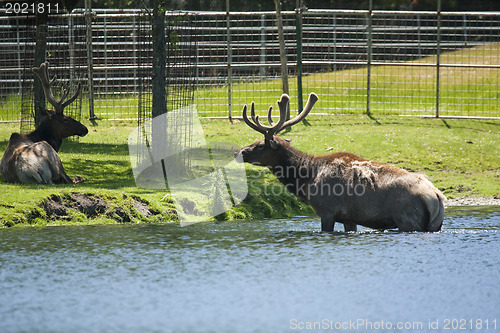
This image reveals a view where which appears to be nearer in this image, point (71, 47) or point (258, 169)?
Result: point (258, 169)

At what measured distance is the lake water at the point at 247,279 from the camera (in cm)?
743

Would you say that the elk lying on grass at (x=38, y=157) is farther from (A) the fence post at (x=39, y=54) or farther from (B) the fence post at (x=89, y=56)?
(B) the fence post at (x=89, y=56)

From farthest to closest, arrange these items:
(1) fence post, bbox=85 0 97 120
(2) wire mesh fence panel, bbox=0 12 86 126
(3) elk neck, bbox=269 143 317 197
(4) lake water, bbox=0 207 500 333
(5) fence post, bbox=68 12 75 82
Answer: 1. (1) fence post, bbox=85 0 97 120
2. (5) fence post, bbox=68 12 75 82
3. (2) wire mesh fence panel, bbox=0 12 86 126
4. (3) elk neck, bbox=269 143 317 197
5. (4) lake water, bbox=0 207 500 333

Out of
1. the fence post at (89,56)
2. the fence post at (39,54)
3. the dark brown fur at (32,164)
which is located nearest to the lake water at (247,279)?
Answer: the dark brown fur at (32,164)

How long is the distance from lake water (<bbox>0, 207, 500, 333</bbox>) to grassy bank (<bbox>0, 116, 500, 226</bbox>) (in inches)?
31.5

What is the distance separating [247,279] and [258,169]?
23.4 feet

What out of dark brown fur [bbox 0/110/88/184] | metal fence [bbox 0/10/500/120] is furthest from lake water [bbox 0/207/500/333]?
metal fence [bbox 0/10/500/120]

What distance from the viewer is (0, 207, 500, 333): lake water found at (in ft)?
24.4

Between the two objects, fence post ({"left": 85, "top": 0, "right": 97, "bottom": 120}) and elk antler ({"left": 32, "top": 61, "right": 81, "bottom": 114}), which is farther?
fence post ({"left": 85, "top": 0, "right": 97, "bottom": 120})

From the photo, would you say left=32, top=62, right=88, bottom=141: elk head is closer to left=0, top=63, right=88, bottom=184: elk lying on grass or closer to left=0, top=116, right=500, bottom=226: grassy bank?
left=0, top=63, right=88, bottom=184: elk lying on grass

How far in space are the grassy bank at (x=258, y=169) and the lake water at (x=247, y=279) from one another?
801mm

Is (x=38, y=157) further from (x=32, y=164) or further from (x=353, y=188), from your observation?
(x=353, y=188)

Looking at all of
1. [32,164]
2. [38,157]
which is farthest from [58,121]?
[32,164]

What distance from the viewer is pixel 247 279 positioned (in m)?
8.82
